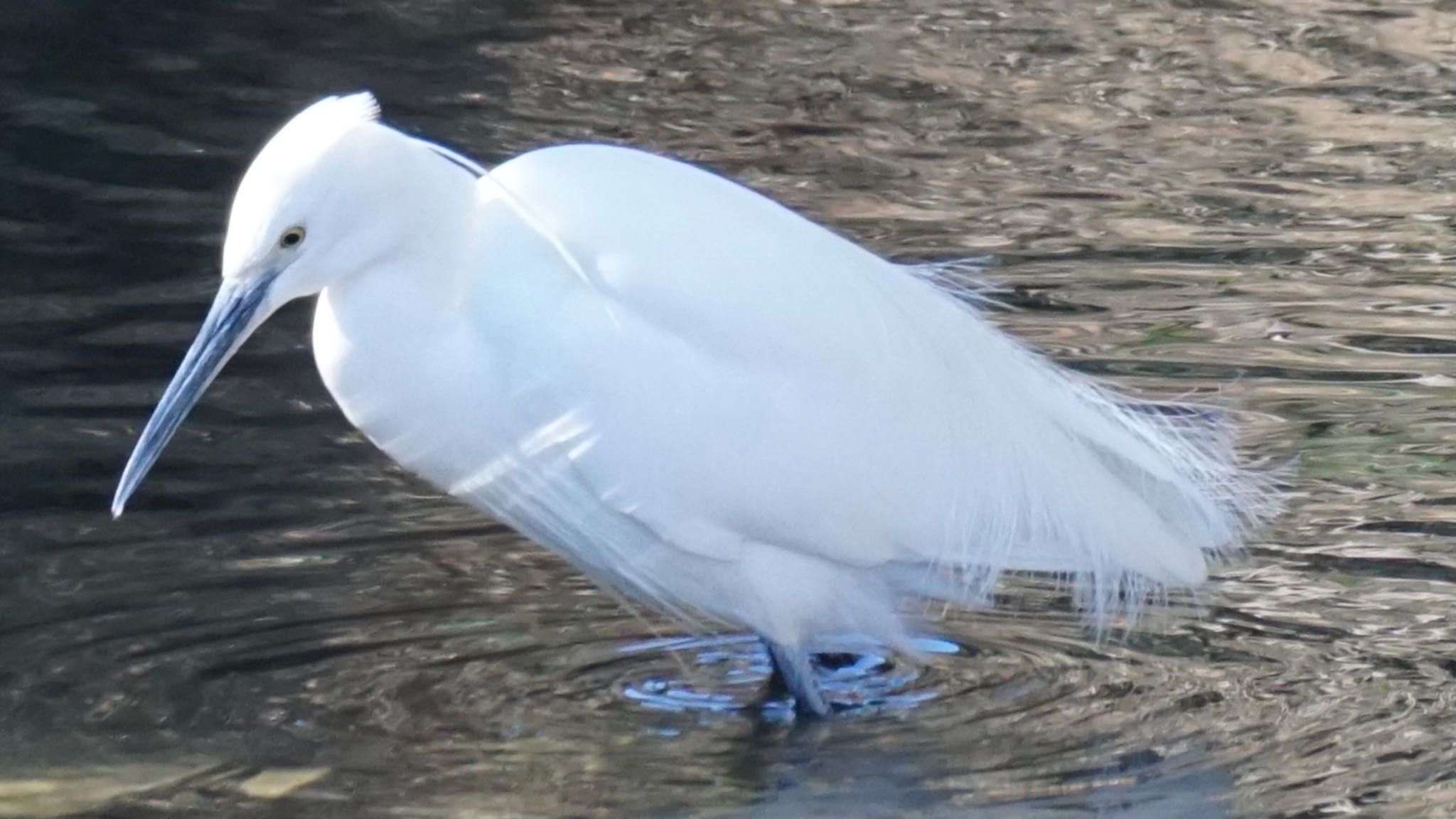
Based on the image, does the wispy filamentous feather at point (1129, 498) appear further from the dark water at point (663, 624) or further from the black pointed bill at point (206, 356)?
the black pointed bill at point (206, 356)

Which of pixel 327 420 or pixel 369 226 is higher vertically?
pixel 369 226

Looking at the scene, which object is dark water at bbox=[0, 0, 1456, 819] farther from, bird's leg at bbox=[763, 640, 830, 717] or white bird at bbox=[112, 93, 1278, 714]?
white bird at bbox=[112, 93, 1278, 714]

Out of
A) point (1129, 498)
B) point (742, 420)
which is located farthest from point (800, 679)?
point (1129, 498)

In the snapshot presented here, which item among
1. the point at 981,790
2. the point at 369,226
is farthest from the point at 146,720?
the point at 981,790

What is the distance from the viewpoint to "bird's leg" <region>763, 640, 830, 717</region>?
13.5 ft

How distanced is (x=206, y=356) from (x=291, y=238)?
0.24 m

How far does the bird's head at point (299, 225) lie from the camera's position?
356cm

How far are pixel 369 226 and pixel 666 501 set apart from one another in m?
0.72

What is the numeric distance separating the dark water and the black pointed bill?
52 centimetres

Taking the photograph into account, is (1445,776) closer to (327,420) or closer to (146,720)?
(146,720)

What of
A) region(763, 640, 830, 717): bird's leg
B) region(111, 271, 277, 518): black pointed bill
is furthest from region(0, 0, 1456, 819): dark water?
region(111, 271, 277, 518): black pointed bill

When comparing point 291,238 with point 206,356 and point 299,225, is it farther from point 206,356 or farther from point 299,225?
point 206,356

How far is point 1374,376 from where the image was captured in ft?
19.4

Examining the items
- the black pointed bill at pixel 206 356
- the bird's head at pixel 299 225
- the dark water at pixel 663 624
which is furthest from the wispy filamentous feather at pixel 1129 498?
the black pointed bill at pixel 206 356
